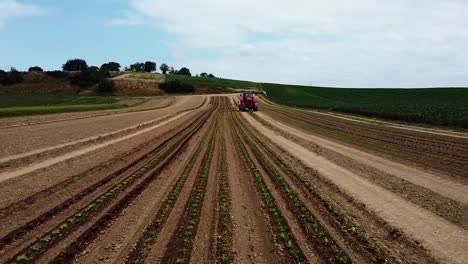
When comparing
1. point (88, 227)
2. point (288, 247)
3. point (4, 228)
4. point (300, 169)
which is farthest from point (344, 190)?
point (4, 228)

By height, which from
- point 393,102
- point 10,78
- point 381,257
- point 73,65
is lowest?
point 381,257

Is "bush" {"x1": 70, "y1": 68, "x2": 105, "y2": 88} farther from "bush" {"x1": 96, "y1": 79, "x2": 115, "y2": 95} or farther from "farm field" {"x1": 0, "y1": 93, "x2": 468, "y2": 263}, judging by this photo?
"farm field" {"x1": 0, "y1": 93, "x2": 468, "y2": 263}

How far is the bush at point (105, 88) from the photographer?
76.9 metres

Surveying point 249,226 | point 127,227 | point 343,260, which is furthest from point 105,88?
point 343,260

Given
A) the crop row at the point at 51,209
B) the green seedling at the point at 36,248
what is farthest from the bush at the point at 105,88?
the green seedling at the point at 36,248

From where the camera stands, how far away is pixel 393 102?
207 feet

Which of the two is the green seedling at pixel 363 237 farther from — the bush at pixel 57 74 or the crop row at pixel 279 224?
the bush at pixel 57 74

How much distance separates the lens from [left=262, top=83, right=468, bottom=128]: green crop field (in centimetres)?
3062

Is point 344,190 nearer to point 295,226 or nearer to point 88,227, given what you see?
point 295,226

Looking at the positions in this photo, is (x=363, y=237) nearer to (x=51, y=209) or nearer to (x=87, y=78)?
(x=51, y=209)

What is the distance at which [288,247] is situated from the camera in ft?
22.1

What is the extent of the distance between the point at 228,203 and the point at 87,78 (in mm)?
80670

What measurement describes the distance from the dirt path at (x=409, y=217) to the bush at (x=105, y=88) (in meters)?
72.4

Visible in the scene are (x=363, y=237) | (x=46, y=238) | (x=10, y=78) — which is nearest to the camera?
(x=46, y=238)
